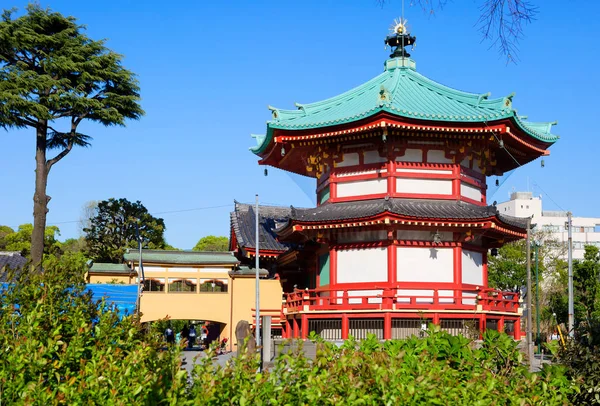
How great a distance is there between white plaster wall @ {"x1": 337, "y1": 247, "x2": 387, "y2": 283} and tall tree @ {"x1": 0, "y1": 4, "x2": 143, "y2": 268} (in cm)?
1484

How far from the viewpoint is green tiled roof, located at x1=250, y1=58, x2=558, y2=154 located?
2919cm

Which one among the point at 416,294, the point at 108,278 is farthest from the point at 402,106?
the point at 108,278

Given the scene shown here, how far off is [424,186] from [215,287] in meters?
20.6

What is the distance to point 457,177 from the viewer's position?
30578 millimetres

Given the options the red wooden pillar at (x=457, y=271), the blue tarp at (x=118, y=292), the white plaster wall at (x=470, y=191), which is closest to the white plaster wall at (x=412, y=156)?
the white plaster wall at (x=470, y=191)

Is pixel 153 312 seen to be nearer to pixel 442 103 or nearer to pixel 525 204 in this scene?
pixel 442 103

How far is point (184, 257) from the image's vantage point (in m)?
45.9

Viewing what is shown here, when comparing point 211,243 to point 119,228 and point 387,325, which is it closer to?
point 119,228

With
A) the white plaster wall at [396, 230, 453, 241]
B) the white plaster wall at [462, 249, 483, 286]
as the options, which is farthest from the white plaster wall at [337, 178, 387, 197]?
the white plaster wall at [462, 249, 483, 286]

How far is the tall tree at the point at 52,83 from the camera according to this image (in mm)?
35469

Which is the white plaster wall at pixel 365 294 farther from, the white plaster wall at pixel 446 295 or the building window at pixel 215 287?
the building window at pixel 215 287

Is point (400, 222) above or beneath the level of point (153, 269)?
above

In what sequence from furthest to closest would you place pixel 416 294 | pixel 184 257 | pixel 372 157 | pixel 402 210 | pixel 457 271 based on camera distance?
pixel 184 257
pixel 372 157
pixel 457 271
pixel 416 294
pixel 402 210

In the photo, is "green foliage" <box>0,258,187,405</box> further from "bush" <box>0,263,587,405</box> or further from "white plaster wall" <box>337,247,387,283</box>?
"white plaster wall" <box>337,247,387,283</box>
